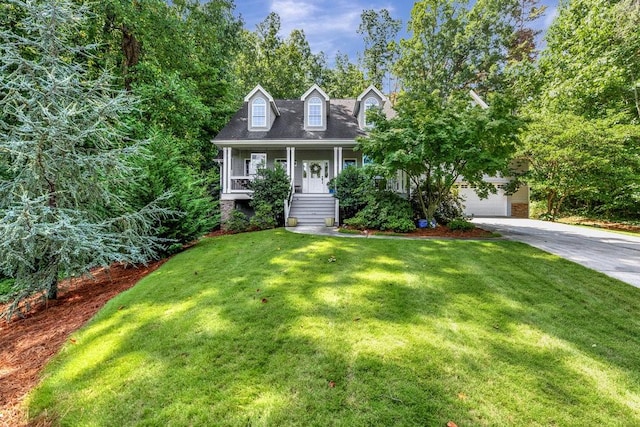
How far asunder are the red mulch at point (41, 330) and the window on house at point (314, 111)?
10.2 m

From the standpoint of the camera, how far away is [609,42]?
1552 cm

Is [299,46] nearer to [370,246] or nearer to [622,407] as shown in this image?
[370,246]

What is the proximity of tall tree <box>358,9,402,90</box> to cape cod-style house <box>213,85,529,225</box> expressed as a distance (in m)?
13.6

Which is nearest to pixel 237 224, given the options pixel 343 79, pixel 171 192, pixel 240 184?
pixel 240 184

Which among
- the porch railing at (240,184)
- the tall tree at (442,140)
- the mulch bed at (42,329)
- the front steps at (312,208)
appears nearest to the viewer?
the mulch bed at (42,329)

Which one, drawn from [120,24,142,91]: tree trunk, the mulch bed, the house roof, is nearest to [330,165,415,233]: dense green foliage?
the house roof

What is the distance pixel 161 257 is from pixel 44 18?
555 cm

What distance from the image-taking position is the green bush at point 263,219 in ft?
38.2

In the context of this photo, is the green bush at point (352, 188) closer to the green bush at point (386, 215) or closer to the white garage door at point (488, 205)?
the green bush at point (386, 215)

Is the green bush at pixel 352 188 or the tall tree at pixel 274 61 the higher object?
the tall tree at pixel 274 61

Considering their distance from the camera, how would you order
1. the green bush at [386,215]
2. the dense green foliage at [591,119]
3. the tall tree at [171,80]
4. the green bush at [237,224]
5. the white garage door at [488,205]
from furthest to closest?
the white garage door at [488,205]
the dense green foliage at [591,119]
the green bush at [237,224]
the green bush at [386,215]
the tall tree at [171,80]

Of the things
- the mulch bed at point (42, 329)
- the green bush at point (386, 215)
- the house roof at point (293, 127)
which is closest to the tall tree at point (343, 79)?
the house roof at point (293, 127)

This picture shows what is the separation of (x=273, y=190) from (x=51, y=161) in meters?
7.57

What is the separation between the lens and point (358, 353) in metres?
3.03
